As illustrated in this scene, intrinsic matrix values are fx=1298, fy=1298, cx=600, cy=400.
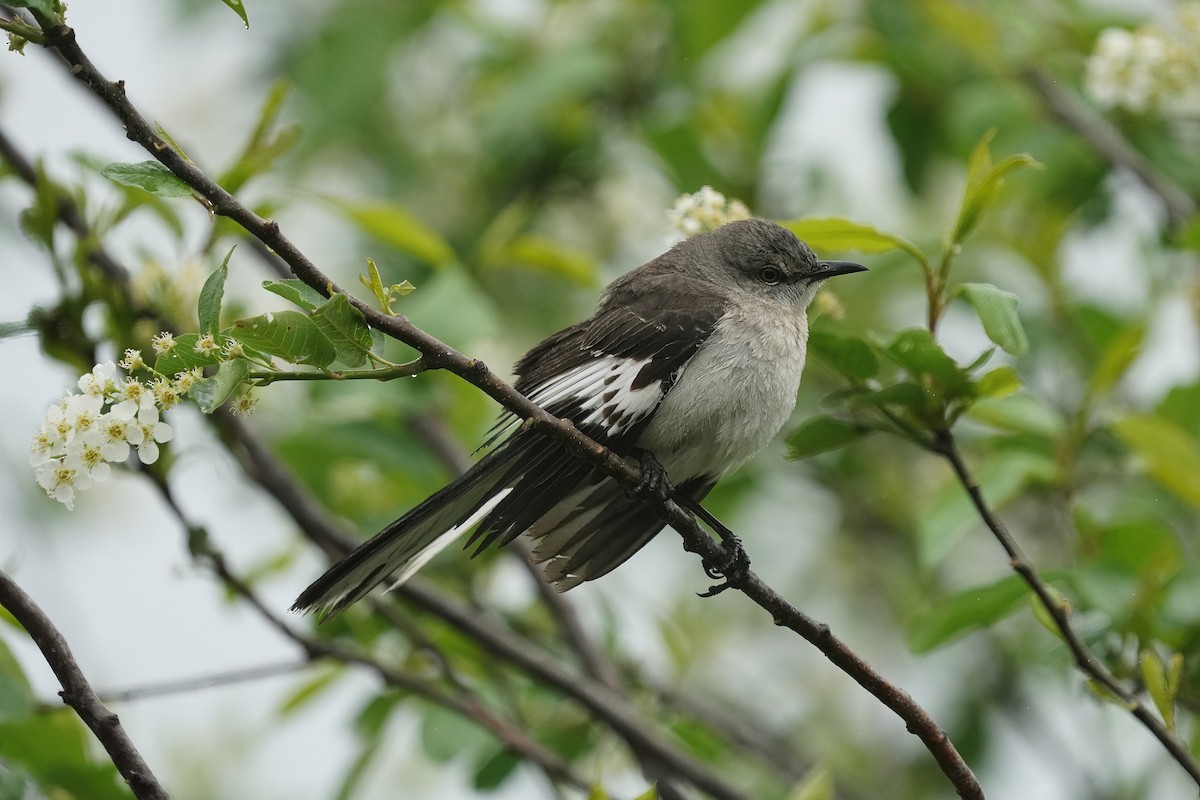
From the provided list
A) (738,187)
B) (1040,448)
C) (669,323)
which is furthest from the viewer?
(738,187)

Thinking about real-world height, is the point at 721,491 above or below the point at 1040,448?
above

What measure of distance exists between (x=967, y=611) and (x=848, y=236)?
996 mm

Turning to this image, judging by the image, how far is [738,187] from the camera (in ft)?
Answer: 18.4

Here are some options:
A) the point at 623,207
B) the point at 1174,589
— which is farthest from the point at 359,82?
the point at 1174,589

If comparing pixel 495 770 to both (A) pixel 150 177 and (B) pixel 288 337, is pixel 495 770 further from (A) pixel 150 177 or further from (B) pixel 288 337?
(A) pixel 150 177

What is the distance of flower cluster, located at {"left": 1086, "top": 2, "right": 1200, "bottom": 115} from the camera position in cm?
448

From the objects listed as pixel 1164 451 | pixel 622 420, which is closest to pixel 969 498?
pixel 1164 451

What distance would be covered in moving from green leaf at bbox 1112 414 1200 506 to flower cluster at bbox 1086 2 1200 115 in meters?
Answer: 1.59

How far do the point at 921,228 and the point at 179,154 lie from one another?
4.73 meters

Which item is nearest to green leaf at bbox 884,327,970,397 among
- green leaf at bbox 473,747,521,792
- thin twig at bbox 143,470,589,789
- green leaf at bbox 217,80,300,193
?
green leaf at bbox 217,80,300,193

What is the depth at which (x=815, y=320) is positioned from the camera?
10.5ft

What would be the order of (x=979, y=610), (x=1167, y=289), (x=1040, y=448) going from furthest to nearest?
(x=1167, y=289) → (x=1040, y=448) → (x=979, y=610)

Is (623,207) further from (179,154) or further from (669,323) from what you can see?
(179,154)

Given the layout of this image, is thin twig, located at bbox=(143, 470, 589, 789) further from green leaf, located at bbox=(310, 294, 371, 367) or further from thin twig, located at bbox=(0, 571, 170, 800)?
green leaf, located at bbox=(310, 294, 371, 367)
